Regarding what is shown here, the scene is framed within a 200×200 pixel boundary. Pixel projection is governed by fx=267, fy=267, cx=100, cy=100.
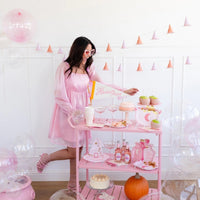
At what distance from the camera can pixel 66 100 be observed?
2617mm

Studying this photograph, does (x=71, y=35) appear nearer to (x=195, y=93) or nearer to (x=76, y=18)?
(x=76, y=18)

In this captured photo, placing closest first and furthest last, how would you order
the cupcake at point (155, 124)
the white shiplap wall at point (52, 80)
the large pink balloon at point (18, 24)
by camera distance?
the cupcake at point (155, 124)
the large pink balloon at point (18, 24)
the white shiplap wall at point (52, 80)

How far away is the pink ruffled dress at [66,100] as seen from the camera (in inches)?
104

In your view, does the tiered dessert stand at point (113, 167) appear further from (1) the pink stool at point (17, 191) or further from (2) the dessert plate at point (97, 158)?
(1) the pink stool at point (17, 191)

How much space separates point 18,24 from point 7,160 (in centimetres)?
135

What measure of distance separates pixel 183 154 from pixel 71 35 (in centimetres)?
177

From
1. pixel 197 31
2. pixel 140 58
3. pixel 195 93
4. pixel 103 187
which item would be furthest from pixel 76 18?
pixel 103 187

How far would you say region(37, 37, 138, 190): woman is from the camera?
2637mm

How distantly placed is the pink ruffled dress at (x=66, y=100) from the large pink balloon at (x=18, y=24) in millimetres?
533

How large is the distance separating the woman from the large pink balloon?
1.73 ft

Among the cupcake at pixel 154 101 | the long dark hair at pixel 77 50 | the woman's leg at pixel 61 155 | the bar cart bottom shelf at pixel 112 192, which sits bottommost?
the bar cart bottom shelf at pixel 112 192

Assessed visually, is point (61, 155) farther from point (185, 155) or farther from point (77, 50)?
point (185, 155)

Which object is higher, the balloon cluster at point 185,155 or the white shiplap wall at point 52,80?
the white shiplap wall at point 52,80

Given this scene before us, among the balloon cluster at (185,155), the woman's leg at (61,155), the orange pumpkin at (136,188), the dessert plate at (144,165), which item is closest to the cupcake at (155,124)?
the balloon cluster at (185,155)
